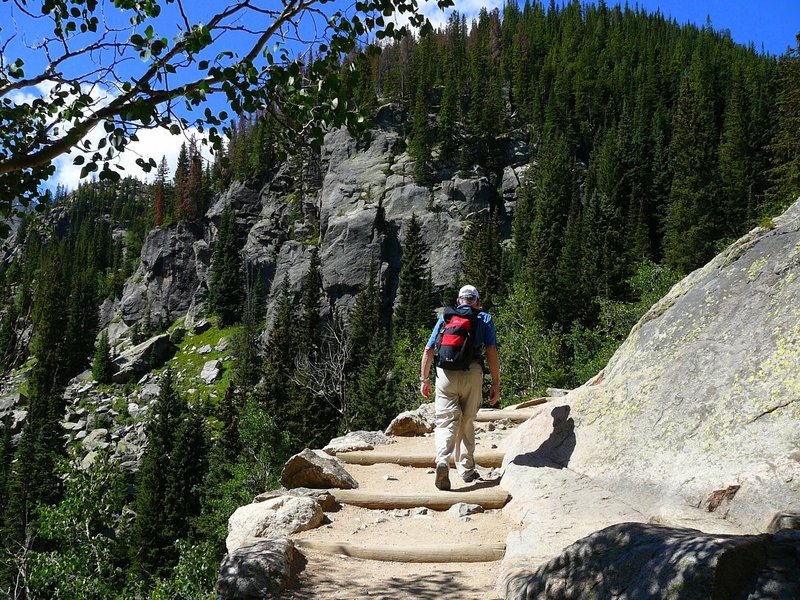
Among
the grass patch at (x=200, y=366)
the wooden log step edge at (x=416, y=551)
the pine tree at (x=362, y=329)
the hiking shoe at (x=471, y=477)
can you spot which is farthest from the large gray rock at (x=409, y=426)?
the grass patch at (x=200, y=366)

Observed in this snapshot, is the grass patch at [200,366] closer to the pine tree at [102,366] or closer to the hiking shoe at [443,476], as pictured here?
the pine tree at [102,366]

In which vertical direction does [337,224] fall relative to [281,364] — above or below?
above

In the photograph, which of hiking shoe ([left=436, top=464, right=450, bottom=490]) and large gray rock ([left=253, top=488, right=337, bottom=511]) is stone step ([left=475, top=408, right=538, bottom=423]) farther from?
large gray rock ([left=253, top=488, right=337, bottom=511])

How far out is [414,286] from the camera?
76062mm

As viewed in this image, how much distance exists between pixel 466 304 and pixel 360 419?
35.1m

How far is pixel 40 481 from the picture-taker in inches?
1666

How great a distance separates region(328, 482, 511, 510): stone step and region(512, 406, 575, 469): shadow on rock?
0.52 m

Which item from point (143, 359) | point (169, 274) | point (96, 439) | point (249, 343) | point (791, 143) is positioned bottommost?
point (96, 439)

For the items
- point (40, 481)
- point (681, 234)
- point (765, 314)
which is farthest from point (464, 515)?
point (681, 234)

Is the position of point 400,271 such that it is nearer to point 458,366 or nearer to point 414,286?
point 414,286

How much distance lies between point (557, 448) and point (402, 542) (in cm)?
235

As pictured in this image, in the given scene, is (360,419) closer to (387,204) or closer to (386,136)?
(387,204)

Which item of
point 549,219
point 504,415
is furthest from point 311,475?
point 549,219

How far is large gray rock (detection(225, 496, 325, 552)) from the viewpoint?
5.90 meters
